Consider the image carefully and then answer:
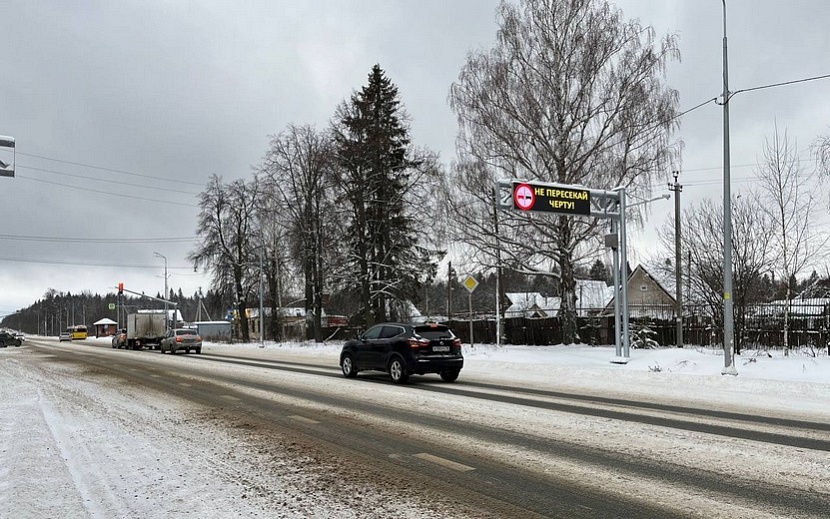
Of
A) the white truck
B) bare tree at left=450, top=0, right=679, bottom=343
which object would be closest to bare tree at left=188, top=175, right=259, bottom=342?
the white truck

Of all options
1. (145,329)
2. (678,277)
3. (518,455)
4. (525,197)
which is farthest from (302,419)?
(145,329)

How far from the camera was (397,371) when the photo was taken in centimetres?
1616

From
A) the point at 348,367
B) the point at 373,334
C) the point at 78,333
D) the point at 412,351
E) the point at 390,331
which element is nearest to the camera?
the point at 412,351

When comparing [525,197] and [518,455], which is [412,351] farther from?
[518,455]

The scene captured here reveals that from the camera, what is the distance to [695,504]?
5.25 meters

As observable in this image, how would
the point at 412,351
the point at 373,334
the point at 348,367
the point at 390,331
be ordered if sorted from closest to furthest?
the point at 412,351 → the point at 390,331 → the point at 373,334 → the point at 348,367

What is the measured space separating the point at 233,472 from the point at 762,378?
1437 centimetres

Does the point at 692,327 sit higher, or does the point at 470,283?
the point at 470,283

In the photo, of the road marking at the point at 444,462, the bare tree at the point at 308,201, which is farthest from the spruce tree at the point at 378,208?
the road marking at the point at 444,462

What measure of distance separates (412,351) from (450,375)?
1.60m

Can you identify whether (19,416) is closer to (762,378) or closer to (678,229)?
(762,378)

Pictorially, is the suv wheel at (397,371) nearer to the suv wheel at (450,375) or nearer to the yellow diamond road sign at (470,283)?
the suv wheel at (450,375)

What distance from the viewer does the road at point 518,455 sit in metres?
5.35

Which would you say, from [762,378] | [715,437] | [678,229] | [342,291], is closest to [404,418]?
[715,437]
